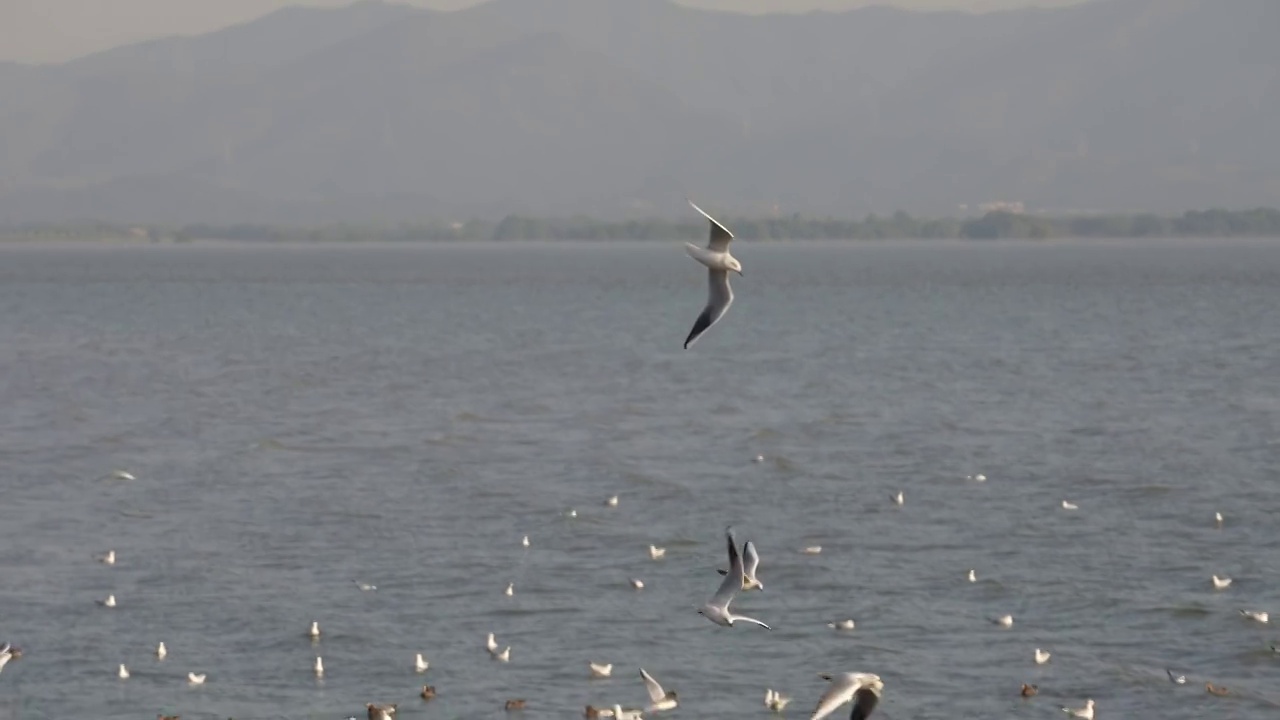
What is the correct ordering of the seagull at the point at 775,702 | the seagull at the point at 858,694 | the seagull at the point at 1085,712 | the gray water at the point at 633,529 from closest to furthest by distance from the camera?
1. the seagull at the point at 858,694
2. the seagull at the point at 1085,712
3. the seagull at the point at 775,702
4. the gray water at the point at 633,529

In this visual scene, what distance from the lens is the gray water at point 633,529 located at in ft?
84.9

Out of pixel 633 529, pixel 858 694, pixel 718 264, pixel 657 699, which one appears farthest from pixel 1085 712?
pixel 633 529

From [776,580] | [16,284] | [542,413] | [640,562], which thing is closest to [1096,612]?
[776,580]

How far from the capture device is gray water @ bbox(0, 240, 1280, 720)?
2589 centimetres

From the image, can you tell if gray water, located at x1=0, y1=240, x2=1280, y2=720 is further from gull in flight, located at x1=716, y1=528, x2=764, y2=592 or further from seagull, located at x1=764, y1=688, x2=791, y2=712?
gull in flight, located at x1=716, y1=528, x2=764, y2=592

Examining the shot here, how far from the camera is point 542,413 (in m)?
58.2

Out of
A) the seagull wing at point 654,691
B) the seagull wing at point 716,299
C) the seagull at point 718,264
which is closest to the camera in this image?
the seagull wing at point 716,299

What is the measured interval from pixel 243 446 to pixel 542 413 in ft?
35.9

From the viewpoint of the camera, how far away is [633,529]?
119 feet

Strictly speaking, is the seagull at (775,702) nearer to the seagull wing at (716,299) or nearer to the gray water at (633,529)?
the gray water at (633,529)

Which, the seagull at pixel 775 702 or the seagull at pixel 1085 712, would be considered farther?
the seagull at pixel 775 702

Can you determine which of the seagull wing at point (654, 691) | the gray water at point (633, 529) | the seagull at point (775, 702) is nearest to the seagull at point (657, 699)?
the seagull wing at point (654, 691)

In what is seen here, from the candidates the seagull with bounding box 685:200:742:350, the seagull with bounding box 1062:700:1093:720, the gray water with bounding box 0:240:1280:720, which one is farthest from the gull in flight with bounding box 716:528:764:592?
Answer: the seagull with bounding box 1062:700:1093:720

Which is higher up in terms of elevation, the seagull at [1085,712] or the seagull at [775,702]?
the seagull at [775,702]
